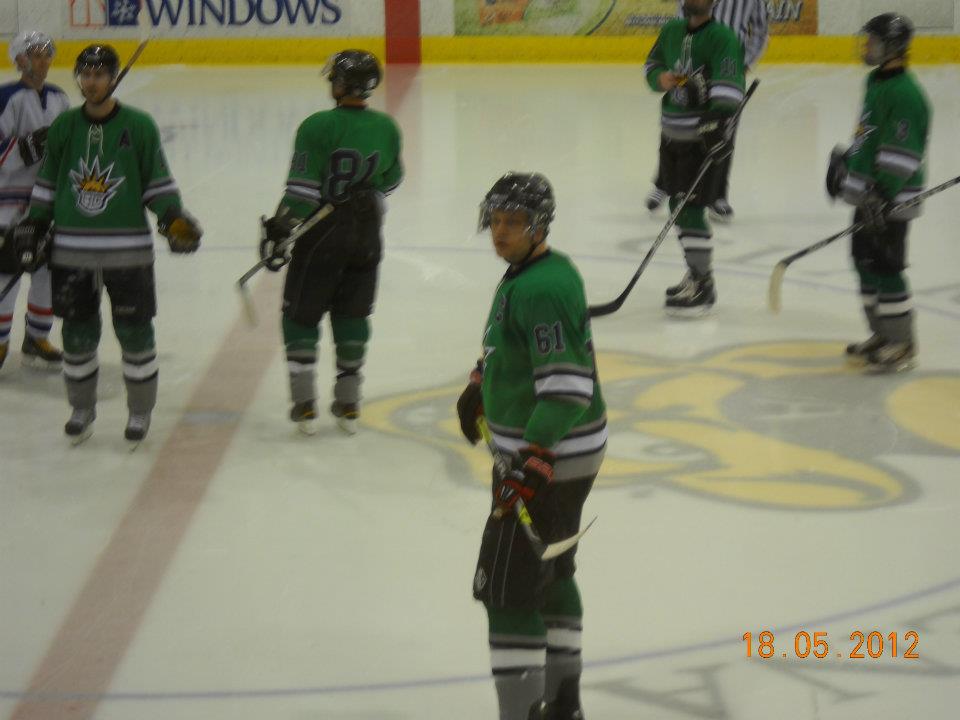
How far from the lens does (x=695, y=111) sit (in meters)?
6.36

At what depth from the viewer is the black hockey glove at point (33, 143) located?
524 cm

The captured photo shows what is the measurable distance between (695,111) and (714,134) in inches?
4.5

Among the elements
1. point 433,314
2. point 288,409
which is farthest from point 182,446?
point 433,314

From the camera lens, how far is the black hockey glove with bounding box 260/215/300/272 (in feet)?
15.7

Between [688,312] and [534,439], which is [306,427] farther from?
[534,439]

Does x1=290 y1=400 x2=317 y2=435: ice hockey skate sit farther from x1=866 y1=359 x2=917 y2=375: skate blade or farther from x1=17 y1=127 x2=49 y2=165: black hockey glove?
x1=866 y1=359 x2=917 y2=375: skate blade

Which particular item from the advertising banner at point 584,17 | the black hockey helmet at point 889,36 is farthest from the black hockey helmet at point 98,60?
the advertising banner at point 584,17

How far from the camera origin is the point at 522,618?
300cm

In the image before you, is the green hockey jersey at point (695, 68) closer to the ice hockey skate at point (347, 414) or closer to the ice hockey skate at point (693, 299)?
the ice hockey skate at point (693, 299)

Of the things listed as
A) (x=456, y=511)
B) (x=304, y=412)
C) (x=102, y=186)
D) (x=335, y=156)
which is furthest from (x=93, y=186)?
(x=456, y=511)

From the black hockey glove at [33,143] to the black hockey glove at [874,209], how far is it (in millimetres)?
2636

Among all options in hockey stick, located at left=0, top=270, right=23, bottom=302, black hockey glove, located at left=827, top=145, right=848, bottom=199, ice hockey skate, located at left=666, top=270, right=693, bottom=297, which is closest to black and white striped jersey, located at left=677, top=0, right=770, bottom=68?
ice hockey skate, located at left=666, top=270, right=693, bottom=297
